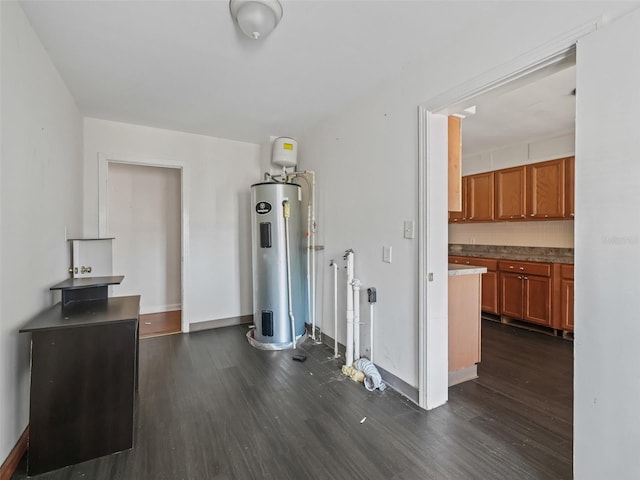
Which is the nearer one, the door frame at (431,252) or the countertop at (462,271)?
the door frame at (431,252)

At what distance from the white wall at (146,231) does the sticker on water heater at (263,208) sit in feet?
7.33

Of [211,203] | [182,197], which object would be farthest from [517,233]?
[182,197]

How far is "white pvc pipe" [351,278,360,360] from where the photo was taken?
2.68 metres

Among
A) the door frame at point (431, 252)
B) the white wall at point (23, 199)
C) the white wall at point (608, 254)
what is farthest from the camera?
the door frame at point (431, 252)

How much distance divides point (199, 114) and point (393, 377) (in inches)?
123

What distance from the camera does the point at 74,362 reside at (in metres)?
1.66

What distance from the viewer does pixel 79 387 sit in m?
1.67

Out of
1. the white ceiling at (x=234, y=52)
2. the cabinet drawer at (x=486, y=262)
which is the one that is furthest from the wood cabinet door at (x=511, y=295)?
the white ceiling at (x=234, y=52)

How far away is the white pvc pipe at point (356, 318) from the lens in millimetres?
2678

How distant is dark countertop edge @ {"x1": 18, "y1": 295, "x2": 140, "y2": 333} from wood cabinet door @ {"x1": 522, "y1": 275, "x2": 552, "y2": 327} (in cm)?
426

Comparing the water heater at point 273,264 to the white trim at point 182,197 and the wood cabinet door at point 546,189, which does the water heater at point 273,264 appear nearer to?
the white trim at point 182,197

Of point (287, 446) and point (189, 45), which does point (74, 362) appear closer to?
point (287, 446)

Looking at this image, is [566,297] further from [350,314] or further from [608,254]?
[608,254]

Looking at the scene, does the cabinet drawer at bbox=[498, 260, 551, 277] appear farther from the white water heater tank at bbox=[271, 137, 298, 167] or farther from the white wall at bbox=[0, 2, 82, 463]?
the white wall at bbox=[0, 2, 82, 463]
